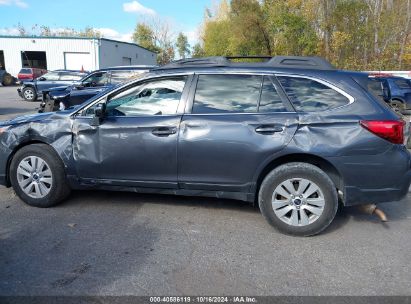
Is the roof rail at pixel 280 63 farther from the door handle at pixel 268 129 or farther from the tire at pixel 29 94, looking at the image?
the tire at pixel 29 94

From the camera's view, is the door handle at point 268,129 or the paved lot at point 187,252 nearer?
the paved lot at point 187,252

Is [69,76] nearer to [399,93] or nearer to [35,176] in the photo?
[399,93]

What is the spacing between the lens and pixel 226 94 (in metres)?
3.98

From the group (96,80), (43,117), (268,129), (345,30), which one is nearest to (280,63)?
(268,129)

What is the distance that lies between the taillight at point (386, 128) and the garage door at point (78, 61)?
36524 millimetres

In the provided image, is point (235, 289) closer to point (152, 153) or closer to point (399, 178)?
point (152, 153)

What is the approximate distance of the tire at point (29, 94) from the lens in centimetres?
1853

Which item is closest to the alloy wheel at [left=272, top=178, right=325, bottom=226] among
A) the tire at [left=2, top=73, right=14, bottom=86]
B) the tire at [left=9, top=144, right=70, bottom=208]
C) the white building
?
the tire at [left=9, top=144, right=70, bottom=208]

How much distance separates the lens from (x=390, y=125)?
141 inches

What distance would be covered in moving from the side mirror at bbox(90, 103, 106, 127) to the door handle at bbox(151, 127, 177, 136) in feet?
2.17

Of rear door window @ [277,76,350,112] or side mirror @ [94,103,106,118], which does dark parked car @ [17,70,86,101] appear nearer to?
side mirror @ [94,103,106,118]

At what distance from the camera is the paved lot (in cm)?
292

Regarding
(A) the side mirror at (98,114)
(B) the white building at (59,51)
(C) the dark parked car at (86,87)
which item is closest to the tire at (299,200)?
(A) the side mirror at (98,114)

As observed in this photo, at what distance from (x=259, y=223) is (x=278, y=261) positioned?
84 cm
